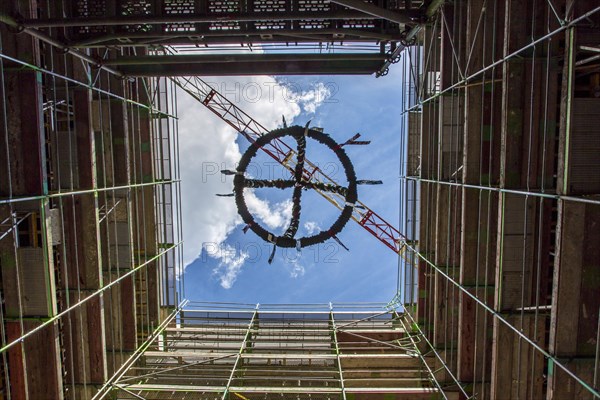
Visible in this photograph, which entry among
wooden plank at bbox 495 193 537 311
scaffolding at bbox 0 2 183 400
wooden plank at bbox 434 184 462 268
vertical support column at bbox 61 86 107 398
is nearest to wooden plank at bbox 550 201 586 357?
wooden plank at bbox 495 193 537 311

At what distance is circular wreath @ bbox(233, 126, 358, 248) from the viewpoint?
10766 millimetres

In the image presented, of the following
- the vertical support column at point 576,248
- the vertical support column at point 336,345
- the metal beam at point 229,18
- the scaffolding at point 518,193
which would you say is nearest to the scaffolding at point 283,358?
the vertical support column at point 336,345

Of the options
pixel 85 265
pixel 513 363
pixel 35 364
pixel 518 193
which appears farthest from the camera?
pixel 85 265

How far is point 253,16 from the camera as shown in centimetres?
884

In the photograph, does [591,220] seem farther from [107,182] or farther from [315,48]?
[107,182]

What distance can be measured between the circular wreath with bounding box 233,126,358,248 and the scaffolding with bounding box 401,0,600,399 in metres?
2.52

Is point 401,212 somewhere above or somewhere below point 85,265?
above

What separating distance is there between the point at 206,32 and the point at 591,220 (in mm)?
8647

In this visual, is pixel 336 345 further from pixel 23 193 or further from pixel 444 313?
pixel 23 193

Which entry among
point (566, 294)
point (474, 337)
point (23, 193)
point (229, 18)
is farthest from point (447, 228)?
point (23, 193)

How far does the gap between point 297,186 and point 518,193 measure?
5.41 m

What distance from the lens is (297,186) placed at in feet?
36.6

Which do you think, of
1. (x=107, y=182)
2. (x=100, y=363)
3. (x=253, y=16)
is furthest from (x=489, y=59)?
(x=100, y=363)

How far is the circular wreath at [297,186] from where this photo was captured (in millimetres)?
10766
